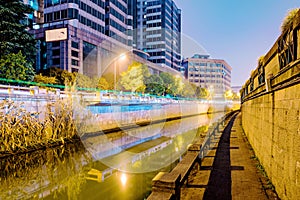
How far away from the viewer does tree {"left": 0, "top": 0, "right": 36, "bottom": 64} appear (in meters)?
30.0

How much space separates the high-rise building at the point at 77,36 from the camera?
5372cm

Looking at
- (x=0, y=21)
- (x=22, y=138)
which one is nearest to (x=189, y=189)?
(x=22, y=138)

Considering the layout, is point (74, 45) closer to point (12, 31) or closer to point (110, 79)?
point (110, 79)

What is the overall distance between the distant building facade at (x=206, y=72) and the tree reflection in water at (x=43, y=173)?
135831 mm

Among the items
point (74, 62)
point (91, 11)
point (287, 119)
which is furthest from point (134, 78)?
point (287, 119)

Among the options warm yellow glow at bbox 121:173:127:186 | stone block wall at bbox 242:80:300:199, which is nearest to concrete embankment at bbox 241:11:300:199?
stone block wall at bbox 242:80:300:199

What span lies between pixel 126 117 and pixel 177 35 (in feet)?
348

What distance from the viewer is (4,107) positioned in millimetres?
15016

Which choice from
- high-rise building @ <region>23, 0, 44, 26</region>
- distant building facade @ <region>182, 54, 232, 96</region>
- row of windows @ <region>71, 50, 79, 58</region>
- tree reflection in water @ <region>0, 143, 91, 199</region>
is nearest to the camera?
tree reflection in water @ <region>0, 143, 91, 199</region>

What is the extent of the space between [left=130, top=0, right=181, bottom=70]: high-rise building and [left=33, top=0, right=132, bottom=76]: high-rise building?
1616 inches

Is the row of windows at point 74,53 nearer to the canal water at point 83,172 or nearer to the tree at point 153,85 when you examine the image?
the tree at point 153,85

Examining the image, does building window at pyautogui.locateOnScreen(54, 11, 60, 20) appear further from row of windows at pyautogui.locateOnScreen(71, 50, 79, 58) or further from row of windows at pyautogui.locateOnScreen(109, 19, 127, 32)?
row of windows at pyautogui.locateOnScreen(109, 19, 127, 32)

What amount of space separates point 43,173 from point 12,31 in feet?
82.2

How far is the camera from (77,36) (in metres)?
55.2
